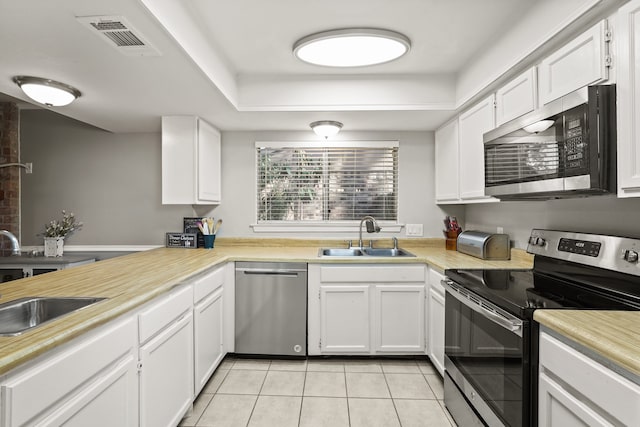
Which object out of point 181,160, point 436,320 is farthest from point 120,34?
point 436,320

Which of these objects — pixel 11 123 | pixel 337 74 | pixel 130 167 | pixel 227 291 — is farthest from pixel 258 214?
pixel 11 123

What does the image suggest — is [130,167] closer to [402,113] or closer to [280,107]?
[280,107]

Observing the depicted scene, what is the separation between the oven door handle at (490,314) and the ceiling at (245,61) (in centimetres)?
148

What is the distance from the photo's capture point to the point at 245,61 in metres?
2.56

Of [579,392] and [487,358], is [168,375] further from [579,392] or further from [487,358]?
[579,392]

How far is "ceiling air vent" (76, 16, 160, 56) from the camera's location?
1456 mm

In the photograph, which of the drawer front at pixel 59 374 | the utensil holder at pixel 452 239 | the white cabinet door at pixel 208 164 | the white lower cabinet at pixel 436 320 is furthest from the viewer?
the utensil holder at pixel 452 239

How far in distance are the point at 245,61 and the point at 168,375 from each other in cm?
203

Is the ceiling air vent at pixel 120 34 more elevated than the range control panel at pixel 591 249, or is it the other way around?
the ceiling air vent at pixel 120 34

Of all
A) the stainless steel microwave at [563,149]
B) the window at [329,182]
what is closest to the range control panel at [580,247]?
the stainless steel microwave at [563,149]

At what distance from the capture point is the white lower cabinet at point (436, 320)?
248 cm

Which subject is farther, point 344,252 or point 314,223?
point 314,223

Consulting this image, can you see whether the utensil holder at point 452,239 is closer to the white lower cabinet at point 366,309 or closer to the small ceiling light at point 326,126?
the white lower cabinet at point 366,309

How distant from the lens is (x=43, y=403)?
3.27 ft
